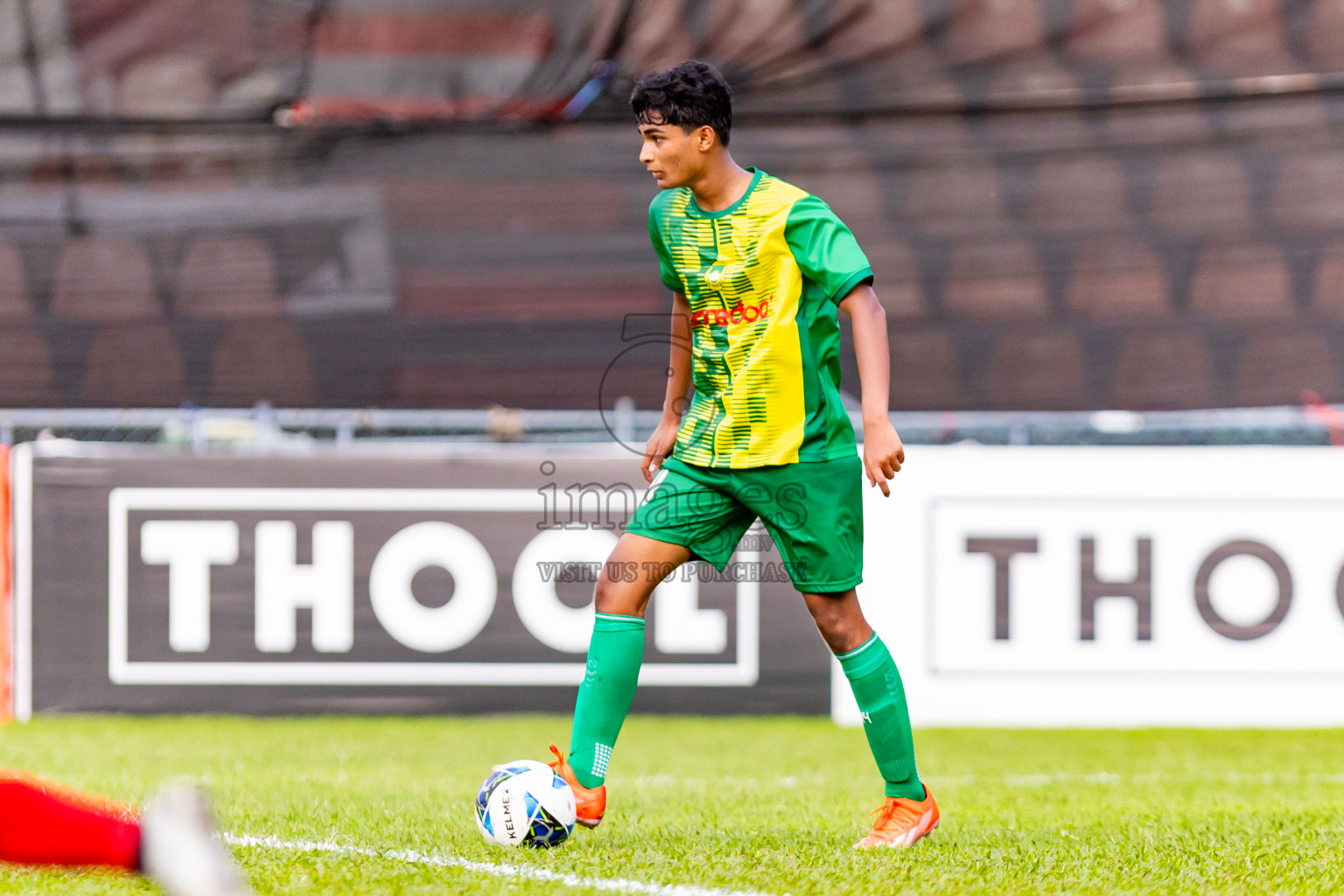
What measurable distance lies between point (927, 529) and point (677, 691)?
52.6 inches

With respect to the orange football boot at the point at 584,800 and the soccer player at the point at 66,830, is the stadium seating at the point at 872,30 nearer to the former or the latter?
the orange football boot at the point at 584,800

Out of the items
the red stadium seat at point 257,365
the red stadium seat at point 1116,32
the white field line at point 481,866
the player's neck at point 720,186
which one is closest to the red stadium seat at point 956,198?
the red stadium seat at point 1116,32

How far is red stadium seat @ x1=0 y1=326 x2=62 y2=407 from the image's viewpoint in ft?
22.5

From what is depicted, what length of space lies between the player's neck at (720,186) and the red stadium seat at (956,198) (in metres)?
3.95

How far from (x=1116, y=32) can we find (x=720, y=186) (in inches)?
190

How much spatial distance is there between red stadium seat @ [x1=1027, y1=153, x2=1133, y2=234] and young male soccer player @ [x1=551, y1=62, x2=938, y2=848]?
412 cm

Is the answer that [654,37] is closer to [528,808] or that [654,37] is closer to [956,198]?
[956,198]

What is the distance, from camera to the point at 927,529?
633 centimetres

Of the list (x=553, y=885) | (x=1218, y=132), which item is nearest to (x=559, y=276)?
(x=1218, y=132)

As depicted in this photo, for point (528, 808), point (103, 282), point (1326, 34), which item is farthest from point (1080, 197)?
point (528, 808)

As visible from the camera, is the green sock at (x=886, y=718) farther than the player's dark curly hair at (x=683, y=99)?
Yes

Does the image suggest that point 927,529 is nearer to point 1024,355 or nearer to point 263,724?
point 1024,355

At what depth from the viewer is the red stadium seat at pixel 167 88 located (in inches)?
287

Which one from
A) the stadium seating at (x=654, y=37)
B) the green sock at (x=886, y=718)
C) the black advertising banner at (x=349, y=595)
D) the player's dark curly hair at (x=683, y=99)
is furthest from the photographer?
the stadium seating at (x=654, y=37)
